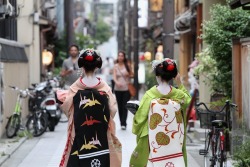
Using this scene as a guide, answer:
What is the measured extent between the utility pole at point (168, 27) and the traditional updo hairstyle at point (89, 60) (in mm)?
6053

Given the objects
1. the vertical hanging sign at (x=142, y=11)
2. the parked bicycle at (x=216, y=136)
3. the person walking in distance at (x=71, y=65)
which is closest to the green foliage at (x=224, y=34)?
the parked bicycle at (x=216, y=136)

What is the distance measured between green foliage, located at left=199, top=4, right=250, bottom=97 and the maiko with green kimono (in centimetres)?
597

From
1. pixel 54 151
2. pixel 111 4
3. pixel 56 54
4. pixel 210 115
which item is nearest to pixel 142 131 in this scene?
pixel 210 115

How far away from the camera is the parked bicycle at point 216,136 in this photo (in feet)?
33.3

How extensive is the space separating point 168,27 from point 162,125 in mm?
6113

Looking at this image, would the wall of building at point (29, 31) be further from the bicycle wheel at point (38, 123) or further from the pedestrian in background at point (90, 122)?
the pedestrian in background at point (90, 122)

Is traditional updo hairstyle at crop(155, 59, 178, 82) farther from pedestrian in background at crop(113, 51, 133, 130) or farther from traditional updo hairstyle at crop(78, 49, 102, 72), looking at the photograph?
pedestrian in background at crop(113, 51, 133, 130)

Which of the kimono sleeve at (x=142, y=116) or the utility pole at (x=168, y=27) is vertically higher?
the utility pole at (x=168, y=27)

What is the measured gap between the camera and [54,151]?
14.5 m

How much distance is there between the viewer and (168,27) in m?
14.6

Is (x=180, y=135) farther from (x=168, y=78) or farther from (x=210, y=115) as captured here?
(x=210, y=115)

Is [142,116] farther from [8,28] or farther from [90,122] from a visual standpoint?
[8,28]

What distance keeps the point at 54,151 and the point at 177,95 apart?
6104mm

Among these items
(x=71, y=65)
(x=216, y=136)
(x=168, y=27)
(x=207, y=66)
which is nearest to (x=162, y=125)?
(x=216, y=136)
